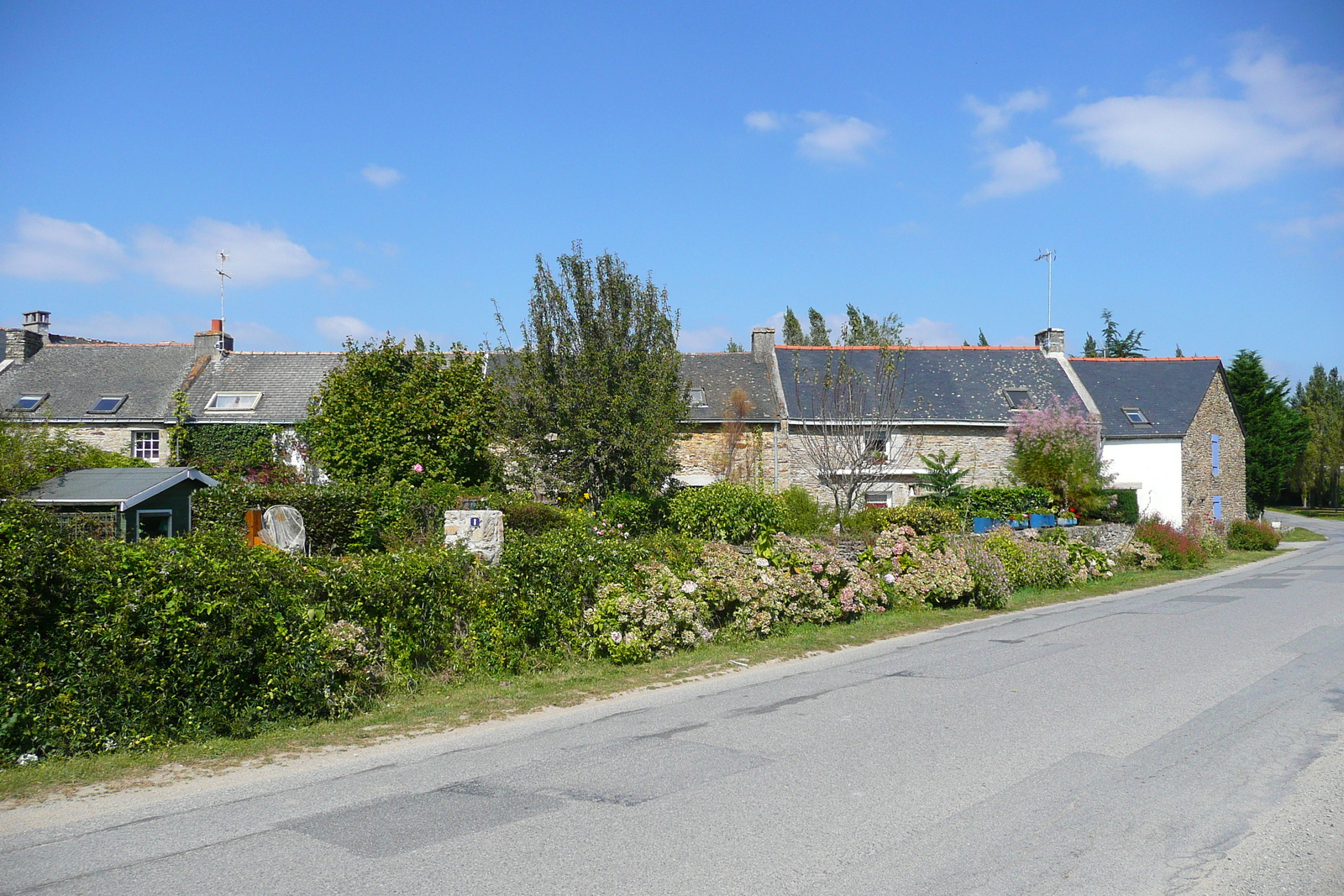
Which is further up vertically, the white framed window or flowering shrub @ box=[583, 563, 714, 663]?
the white framed window

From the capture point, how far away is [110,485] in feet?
51.8

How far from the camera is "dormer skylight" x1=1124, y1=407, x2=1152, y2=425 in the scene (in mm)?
31531

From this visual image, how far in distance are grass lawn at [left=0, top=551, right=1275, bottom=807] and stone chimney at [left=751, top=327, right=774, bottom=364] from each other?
1861 cm

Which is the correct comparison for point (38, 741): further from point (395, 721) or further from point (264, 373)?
point (264, 373)

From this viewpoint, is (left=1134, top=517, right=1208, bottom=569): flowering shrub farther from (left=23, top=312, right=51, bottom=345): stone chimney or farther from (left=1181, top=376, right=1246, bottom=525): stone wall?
(left=23, top=312, right=51, bottom=345): stone chimney

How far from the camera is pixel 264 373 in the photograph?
99.0 feet

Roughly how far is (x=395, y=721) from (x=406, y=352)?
1550cm

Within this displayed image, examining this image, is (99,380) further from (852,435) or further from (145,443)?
(852,435)

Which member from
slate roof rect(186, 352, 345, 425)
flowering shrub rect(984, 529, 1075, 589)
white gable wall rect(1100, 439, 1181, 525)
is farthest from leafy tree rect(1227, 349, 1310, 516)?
slate roof rect(186, 352, 345, 425)

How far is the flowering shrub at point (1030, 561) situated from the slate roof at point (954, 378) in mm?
9655

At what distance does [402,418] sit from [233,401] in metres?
11.5

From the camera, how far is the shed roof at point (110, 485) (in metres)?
14.9

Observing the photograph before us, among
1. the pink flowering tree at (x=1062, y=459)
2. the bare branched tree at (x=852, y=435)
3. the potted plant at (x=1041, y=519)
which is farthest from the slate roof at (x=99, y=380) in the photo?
the pink flowering tree at (x=1062, y=459)

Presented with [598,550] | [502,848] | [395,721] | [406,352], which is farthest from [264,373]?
[502,848]
